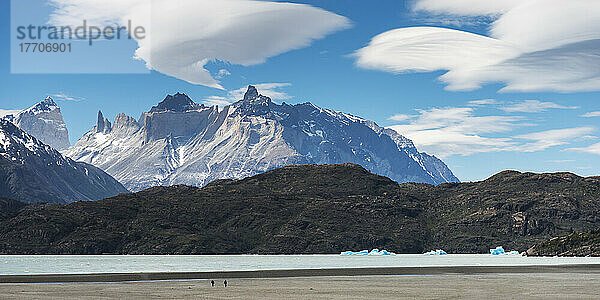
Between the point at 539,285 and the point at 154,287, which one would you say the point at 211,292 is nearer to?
the point at 154,287

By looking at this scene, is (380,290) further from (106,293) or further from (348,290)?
(106,293)

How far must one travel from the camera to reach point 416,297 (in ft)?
220

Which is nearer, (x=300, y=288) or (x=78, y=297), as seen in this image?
(x=78, y=297)

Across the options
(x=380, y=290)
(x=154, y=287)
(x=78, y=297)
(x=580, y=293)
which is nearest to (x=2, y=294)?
(x=78, y=297)

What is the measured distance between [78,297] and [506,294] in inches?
1742

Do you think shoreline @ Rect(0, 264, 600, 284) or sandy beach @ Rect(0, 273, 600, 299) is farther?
shoreline @ Rect(0, 264, 600, 284)

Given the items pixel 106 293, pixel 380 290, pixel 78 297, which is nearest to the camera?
pixel 78 297

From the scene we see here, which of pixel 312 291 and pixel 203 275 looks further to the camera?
pixel 203 275

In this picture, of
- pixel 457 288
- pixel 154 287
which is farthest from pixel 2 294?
pixel 457 288

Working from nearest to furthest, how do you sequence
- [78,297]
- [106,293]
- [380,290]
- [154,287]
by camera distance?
1. [78,297]
2. [106,293]
3. [380,290]
4. [154,287]

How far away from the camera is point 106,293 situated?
7206 cm

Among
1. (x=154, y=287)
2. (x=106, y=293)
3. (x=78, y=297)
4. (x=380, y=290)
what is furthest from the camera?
(x=154, y=287)

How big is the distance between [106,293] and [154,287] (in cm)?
1122

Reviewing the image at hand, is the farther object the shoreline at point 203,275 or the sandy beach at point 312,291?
the shoreline at point 203,275
